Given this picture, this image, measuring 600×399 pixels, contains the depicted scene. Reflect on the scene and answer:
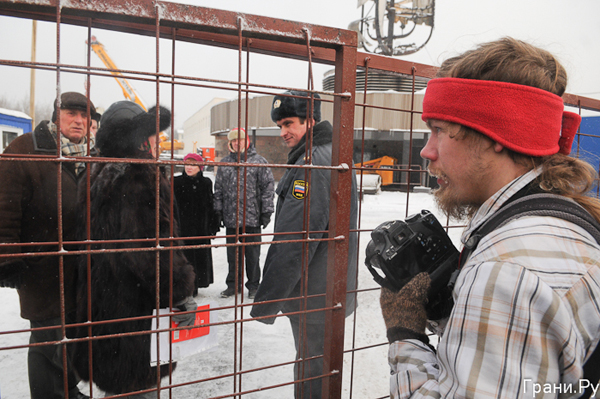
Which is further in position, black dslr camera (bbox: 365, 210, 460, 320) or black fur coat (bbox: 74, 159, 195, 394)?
black fur coat (bbox: 74, 159, 195, 394)

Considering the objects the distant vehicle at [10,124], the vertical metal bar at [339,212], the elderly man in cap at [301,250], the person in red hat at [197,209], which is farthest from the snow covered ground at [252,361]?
the distant vehicle at [10,124]

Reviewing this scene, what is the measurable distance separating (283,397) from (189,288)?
110cm

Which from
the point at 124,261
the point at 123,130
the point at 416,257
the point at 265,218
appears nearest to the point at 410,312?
the point at 416,257

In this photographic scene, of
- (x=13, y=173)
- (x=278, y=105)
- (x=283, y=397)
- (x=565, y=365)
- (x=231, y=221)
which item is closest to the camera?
(x=565, y=365)

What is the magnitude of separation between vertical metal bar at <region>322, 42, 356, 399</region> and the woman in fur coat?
2.33 feet

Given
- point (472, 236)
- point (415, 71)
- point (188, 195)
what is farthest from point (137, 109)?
point (188, 195)

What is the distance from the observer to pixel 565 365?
27.7 inches

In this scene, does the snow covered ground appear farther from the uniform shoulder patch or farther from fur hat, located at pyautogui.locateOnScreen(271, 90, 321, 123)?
fur hat, located at pyautogui.locateOnScreen(271, 90, 321, 123)

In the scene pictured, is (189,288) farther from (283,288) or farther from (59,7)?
(59,7)

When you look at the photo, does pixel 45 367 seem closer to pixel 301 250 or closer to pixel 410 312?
pixel 301 250

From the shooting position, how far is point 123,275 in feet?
5.89

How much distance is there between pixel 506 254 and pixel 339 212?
0.65 meters

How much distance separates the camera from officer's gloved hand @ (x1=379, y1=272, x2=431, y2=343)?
105 cm

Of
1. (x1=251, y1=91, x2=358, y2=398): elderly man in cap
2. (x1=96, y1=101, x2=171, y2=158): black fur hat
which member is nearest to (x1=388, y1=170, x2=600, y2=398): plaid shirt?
(x1=251, y1=91, x2=358, y2=398): elderly man in cap
